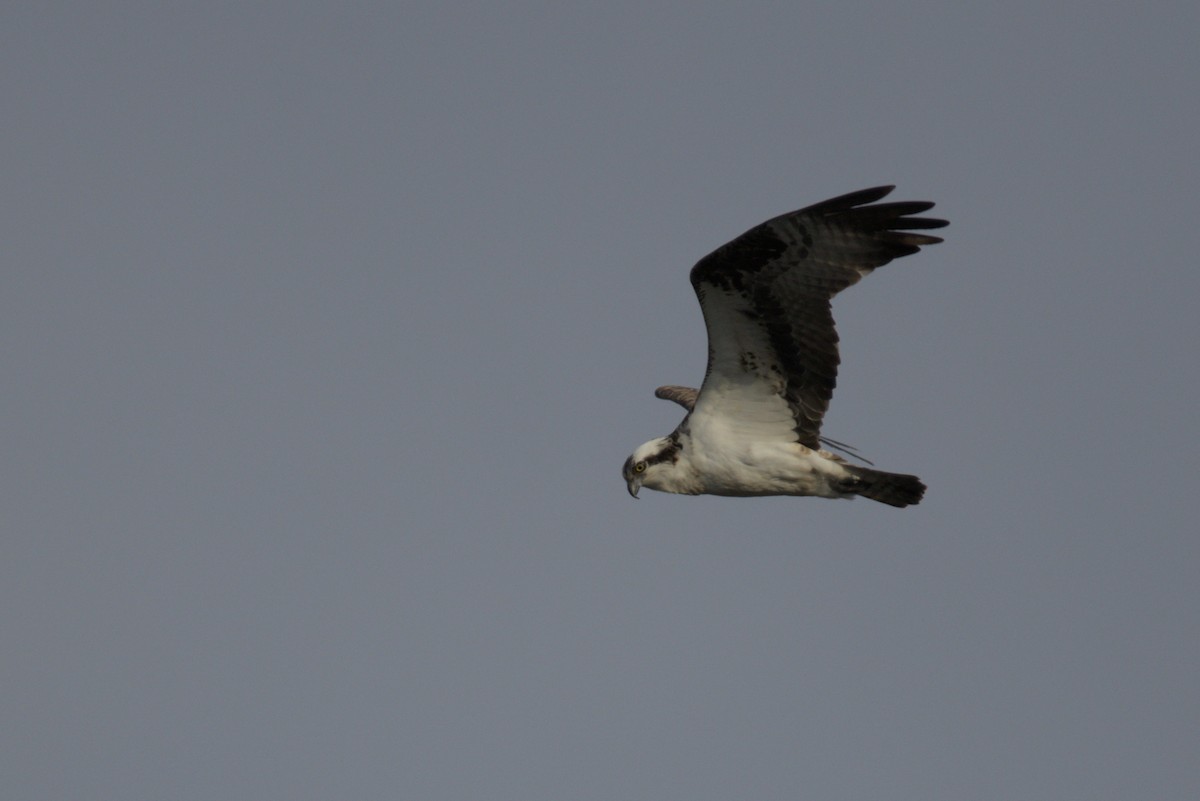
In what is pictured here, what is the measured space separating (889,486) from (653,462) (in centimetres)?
218

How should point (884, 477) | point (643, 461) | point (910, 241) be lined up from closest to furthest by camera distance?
point (910, 241) → point (884, 477) → point (643, 461)

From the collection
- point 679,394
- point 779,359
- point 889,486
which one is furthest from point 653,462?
point 679,394

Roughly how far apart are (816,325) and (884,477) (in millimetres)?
1516

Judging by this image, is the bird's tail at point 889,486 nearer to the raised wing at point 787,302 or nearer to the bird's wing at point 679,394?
the raised wing at point 787,302

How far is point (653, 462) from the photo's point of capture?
524 inches

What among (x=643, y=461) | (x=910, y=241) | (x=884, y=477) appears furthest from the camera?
(x=643, y=461)

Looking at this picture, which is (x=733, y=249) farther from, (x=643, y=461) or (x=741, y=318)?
(x=643, y=461)

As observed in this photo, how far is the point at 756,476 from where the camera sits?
12820mm

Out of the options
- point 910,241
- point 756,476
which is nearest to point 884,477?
point 756,476

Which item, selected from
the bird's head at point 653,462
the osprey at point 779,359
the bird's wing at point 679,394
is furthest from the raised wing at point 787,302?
the bird's wing at point 679,394

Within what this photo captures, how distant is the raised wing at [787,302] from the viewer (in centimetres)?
1155

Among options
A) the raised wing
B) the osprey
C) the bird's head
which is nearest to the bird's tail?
the osprey

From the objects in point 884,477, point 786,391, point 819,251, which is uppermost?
point 819,251

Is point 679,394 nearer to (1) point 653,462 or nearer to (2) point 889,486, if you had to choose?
(1) point 653,462
